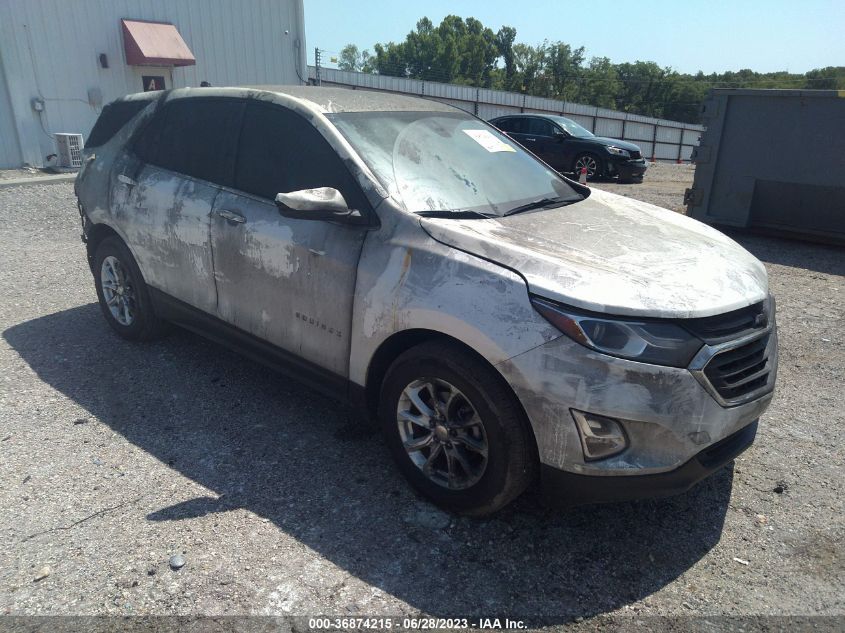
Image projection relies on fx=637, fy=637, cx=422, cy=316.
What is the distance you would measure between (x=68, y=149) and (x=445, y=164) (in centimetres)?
1360

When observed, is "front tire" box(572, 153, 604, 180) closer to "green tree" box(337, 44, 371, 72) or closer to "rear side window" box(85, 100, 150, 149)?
"rear side window" box(85, 100, 150, 149)

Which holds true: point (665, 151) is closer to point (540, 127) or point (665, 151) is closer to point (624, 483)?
point (540, 127)

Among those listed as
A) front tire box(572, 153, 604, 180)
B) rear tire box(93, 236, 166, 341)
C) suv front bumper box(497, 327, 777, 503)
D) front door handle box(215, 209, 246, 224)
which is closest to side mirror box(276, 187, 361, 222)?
front door handle box(215, 209, 246, 224)

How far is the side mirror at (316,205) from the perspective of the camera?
298 centimetres

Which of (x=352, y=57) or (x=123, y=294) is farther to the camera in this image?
(x=352, y=57)

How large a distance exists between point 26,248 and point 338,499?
21.9 feet

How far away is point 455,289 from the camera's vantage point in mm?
2674

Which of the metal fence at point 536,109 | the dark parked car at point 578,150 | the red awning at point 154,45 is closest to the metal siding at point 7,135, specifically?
the red awning at point 154,45

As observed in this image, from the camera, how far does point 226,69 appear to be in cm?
1722

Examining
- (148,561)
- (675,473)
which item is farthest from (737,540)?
(148,561)

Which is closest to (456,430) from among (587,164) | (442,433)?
(442,433)

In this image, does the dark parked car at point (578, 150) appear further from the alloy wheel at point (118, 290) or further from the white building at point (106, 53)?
the alloy wheel at point (118, 290)

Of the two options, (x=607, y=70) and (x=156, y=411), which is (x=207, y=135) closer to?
(x=156, y=411)

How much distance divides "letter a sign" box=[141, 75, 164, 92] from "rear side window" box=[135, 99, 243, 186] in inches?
531
